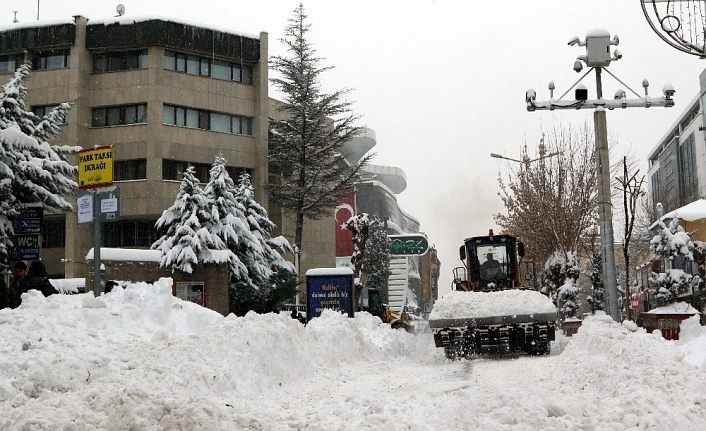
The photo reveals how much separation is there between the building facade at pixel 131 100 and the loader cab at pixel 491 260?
23.5 m

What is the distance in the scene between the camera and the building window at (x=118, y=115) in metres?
39.6

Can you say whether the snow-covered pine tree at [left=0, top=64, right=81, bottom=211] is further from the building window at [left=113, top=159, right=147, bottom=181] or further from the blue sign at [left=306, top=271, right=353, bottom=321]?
the building window at [left=113, top=159, right=147, bottom=181]

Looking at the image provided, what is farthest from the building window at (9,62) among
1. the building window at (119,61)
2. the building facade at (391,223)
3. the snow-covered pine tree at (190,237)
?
the building facade at (391,223)

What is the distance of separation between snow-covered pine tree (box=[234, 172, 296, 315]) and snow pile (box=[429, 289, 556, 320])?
17182 millimetres

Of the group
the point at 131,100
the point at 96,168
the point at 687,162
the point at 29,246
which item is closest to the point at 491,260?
the point at 96,168

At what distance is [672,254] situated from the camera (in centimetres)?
2173

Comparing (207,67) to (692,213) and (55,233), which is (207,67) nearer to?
(55,233)

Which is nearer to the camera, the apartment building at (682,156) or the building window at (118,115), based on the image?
the building window at (118,115)

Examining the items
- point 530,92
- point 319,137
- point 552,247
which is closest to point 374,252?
point 319,137

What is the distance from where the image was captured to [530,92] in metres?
18.5

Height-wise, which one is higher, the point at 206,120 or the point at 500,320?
the point at 206,120

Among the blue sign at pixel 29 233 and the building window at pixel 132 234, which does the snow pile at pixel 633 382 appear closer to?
the blue sign at pixel 29 233

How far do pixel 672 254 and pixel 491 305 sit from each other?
9524 mm

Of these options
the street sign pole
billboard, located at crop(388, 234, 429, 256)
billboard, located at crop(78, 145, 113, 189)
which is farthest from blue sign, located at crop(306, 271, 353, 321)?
billboard, located at crop(388, 234, 429, 256)
